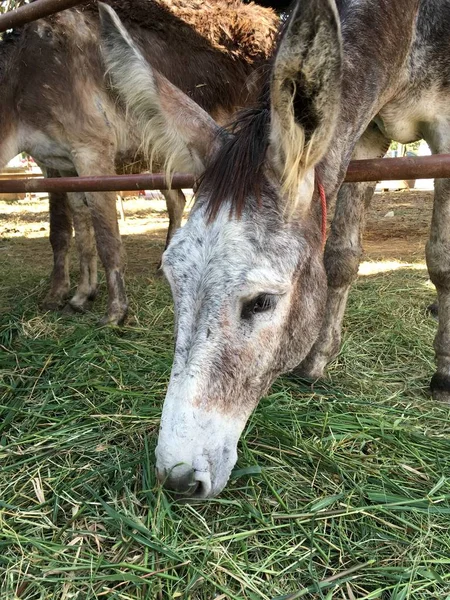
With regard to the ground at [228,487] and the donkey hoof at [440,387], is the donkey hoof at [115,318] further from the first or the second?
the donkey hoof at [440,387]

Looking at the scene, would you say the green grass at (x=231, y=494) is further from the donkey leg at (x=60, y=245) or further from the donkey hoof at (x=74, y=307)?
the donkey leg at (x=60, y=245)

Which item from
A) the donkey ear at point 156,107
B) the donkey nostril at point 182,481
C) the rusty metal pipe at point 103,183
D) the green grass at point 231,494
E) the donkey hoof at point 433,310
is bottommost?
the donkey hoof at point 433,310

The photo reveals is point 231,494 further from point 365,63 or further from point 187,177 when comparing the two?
point 365,63

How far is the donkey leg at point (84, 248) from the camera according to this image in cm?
439

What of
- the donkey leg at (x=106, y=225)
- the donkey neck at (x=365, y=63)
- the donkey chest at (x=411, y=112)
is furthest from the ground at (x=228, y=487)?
the donkey chest at (x=411, y=112)

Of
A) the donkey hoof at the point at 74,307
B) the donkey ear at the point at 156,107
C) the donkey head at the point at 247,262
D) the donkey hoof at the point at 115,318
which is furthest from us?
the donkey hoof at the point at 74,307

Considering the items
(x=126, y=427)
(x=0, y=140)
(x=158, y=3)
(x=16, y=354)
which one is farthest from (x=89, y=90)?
(x=126, y=427)

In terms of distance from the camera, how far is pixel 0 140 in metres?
4.04

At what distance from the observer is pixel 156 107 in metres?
1.92

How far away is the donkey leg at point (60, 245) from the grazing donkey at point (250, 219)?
2765mm

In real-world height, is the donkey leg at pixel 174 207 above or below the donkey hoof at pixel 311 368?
above

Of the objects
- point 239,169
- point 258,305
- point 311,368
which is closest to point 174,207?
point 311,368

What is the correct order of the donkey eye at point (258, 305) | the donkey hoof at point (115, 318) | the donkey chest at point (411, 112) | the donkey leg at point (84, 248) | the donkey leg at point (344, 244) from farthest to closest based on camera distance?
the donkey leg at point (84, 248), the donkey hoof at point (115, 318), the donkey leg at point (344, 244), the donkey chest at point (411, 112), the donkey eye at point (258, 305)

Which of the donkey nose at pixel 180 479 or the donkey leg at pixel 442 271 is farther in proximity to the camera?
the donkey leg at pixel 442 271
